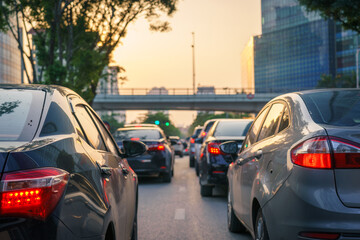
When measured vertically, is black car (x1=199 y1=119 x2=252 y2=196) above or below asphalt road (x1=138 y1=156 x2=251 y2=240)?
above

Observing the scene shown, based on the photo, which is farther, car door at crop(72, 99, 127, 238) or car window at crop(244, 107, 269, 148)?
car window at crop(244, 107, 269, 148)

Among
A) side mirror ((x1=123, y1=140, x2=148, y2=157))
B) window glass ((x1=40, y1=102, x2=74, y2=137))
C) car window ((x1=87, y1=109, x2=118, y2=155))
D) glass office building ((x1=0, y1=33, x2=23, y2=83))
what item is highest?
glass office building ((x1=0, y1=33, x2=23, y2=83))

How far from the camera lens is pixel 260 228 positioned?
171 inches

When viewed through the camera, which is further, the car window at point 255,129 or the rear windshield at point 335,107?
the car window at point 255,129

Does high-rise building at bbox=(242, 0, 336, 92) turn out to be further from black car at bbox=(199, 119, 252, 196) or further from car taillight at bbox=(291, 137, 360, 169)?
car taillight at bbox=(291, 137, 360, 169)

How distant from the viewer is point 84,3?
21781 mm

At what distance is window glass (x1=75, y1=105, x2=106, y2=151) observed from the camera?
3.45 meters

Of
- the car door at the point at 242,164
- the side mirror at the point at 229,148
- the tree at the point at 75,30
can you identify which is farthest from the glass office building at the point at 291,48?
the car door at the point at 242,164

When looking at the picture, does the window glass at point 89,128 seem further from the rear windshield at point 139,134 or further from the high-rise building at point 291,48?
the high-rise building at point 291,48

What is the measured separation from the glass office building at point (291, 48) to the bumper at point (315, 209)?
123581mm

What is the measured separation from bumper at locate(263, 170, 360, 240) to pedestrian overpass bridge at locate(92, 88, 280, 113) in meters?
60.0

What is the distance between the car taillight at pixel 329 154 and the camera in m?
3.31

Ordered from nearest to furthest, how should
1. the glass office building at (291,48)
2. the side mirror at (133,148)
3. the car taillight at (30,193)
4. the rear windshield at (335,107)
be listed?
the car taillight at (30,193)
the rear windshield at (335,107)
the side mirror at (133,148)
the glass office building at (291,48)

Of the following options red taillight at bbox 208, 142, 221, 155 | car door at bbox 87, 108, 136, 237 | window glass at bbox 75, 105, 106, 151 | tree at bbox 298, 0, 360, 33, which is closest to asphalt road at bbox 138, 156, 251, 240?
red taillight at bbox 208, 142, 221, 155
